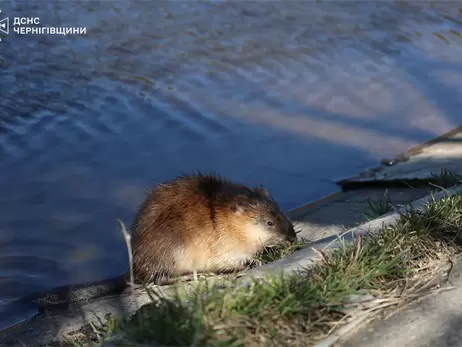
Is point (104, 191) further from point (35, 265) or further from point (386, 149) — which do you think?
point (386, 149)

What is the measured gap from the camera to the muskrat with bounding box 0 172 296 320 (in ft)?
16.7

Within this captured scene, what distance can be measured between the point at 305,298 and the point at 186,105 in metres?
5.74

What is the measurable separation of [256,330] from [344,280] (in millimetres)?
609

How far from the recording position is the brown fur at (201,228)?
508 cm

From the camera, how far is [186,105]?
353 inches

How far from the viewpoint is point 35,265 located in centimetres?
606

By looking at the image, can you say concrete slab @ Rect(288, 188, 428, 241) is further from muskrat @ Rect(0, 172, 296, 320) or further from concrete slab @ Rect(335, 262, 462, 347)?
concrete slab @ Rect(335, 262, 462, 347)

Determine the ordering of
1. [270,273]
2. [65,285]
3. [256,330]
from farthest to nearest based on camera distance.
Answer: [65,285] < [270,273] < [256,330]

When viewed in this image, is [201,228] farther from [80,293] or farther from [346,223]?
[346,223]

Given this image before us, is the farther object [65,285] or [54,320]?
[65,285]

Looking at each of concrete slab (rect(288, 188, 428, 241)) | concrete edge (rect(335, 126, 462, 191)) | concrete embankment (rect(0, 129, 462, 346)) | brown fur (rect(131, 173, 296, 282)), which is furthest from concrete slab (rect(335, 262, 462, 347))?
concrete edge (rect(335, 126, 462, 191))

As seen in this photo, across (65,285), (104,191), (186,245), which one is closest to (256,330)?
(186,245)

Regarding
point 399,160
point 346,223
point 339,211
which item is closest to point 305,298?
point 346,223

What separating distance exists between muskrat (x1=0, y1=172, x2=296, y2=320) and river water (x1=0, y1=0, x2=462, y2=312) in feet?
2.46
